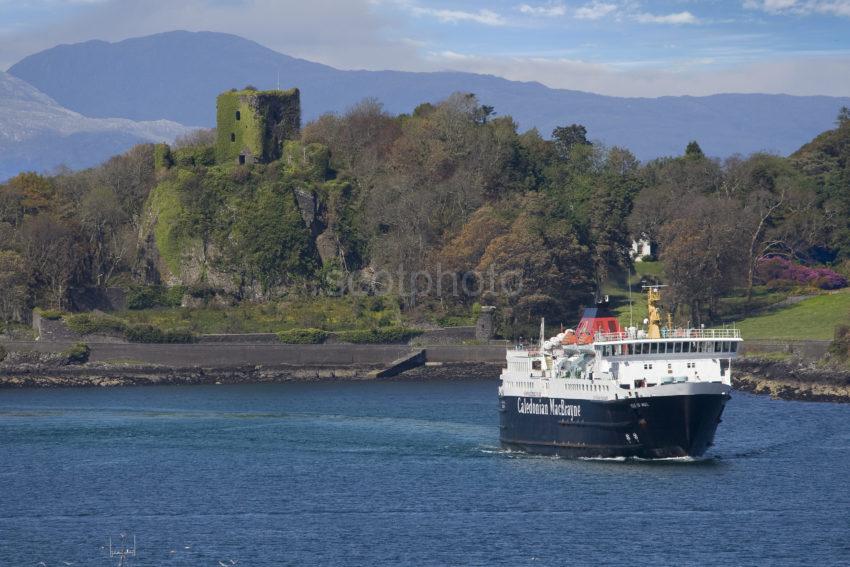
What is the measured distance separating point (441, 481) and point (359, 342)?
48.7m

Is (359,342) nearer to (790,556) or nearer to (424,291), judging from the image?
(424,291)

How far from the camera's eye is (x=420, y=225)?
119 meters

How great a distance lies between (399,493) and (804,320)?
56.8 metres

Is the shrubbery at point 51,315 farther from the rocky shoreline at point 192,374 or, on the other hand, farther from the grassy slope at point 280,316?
the grassy slope at point 280,316

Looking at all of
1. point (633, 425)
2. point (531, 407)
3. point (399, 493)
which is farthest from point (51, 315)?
point (633, 425)

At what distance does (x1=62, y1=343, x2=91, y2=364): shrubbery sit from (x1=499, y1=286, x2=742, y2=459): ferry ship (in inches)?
1812

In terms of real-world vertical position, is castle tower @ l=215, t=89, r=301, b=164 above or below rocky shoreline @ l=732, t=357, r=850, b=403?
above

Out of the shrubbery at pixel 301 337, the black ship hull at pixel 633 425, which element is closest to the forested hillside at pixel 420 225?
the shrubbery at pixel 301 337

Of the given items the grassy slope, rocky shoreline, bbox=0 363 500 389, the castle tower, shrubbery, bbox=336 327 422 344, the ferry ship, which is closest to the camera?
the ferry ship

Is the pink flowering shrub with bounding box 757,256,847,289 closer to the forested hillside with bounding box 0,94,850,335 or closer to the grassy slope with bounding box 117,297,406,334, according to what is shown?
the forested hillside with bounding box 0,94,850,335

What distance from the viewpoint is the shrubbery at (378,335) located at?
108 m

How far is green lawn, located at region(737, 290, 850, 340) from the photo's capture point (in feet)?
340

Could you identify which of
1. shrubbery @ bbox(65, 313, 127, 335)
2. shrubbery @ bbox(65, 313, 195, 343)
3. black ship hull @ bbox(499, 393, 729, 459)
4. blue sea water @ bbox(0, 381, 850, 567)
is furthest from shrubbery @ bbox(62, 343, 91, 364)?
black ship hull @ bbox(499, 393, 729, 459)

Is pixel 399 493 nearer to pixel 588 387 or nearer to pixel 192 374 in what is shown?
pixel 588 387
